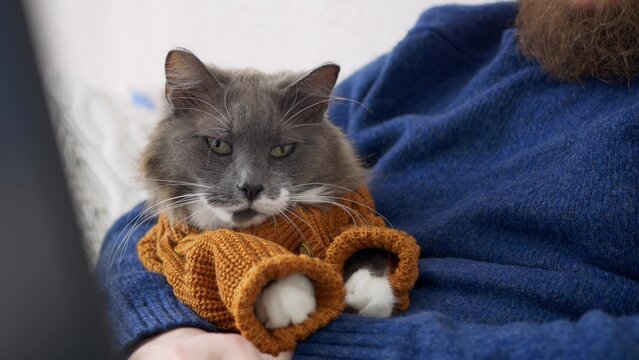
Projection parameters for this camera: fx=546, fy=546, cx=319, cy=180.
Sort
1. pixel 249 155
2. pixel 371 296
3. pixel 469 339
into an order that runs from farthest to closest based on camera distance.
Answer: pixel 249 155 → pixel 371 296 → pixel 469 339

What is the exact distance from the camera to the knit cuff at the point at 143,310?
91 centimetres

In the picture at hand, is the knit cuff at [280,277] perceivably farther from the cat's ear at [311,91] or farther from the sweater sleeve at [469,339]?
the cat's ear at [311,91]

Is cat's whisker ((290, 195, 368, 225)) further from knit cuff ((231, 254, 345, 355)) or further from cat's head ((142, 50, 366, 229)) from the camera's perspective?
knit cuff ((231, 254, 345, 355))

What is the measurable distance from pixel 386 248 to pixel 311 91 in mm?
402

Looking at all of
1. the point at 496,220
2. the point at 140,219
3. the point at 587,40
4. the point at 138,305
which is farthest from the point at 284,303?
the point at 587,40

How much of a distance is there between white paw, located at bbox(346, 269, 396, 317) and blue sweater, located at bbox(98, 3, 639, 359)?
8cm

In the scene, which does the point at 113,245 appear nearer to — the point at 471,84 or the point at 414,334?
the point at 414,334

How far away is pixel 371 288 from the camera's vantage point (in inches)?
38.3

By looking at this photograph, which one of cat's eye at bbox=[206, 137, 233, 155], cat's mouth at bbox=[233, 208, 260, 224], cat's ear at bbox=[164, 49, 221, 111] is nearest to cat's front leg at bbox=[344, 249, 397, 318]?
cat's mouth at bbox=[233, 208, 260, 224]

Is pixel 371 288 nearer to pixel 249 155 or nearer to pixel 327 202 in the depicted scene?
pixel 327 202

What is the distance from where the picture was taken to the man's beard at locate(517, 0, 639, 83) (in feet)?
3.70

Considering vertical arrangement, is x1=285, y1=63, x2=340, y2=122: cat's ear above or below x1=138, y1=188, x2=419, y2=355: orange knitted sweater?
above

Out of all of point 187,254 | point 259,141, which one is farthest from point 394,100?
point 187,254

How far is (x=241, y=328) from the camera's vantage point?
2.50 feet
